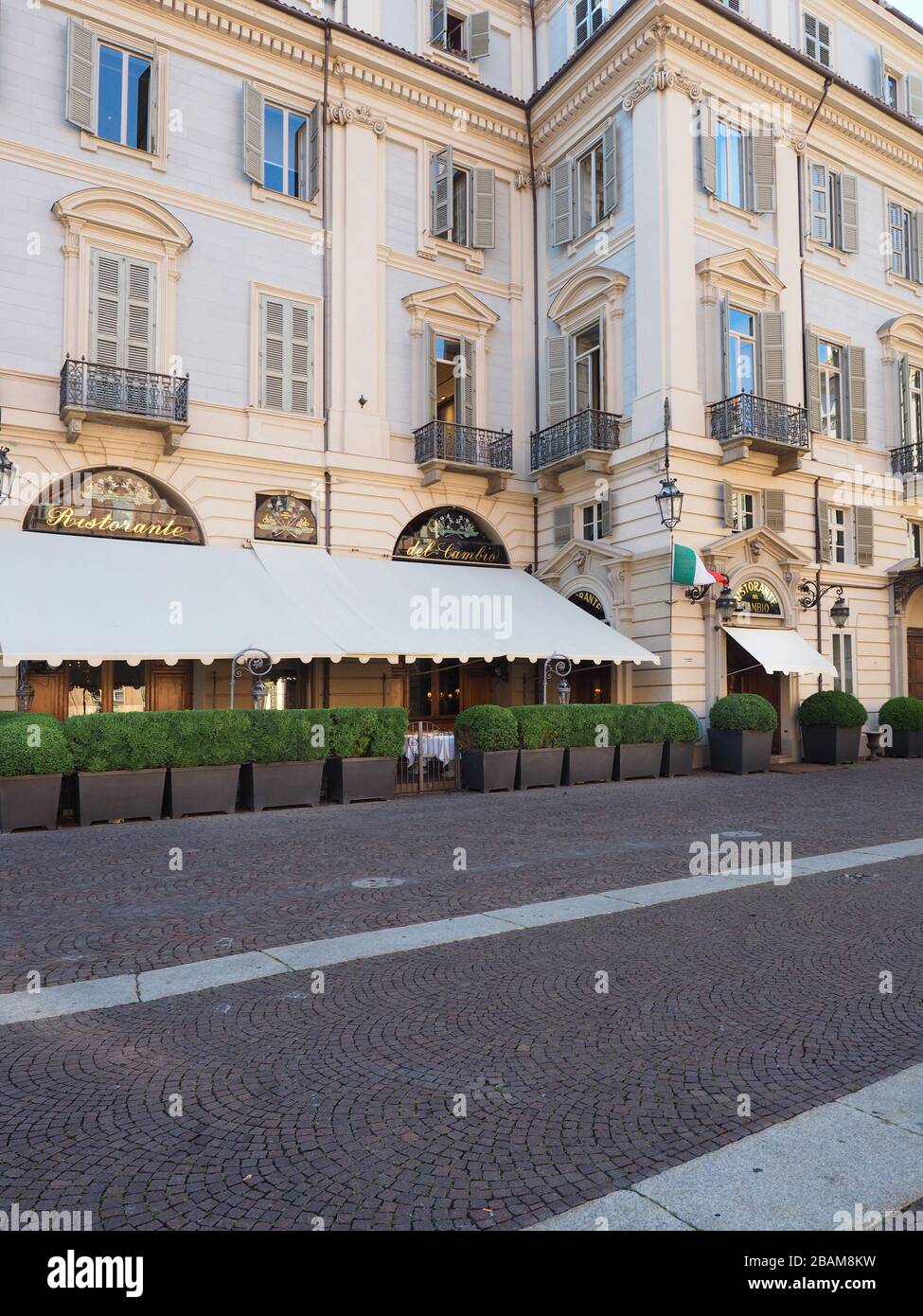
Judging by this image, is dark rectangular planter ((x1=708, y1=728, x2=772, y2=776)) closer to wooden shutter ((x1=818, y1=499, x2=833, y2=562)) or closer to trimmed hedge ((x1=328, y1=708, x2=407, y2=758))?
wooden shutter ((x1=818, y1=499, x2=833, y2=562))

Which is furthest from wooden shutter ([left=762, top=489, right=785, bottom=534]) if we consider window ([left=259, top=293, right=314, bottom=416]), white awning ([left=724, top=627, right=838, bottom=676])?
window ([left=259, top=293, right=314, bottom=416])

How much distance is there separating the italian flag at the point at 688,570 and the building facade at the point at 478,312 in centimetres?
39

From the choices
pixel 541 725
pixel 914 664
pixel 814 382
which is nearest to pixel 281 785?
pixel 541 725

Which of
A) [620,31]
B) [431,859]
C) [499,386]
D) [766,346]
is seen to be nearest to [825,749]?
[766,346]

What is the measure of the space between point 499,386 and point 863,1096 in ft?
63.8

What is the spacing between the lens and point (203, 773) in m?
11.9

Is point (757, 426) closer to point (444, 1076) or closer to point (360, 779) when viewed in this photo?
point (360, 779)

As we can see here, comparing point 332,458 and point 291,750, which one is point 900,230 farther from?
point 291,750

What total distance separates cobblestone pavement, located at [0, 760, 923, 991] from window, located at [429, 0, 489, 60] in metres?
18.0

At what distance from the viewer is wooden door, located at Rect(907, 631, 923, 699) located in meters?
22.6

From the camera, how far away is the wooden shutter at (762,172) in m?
19.8

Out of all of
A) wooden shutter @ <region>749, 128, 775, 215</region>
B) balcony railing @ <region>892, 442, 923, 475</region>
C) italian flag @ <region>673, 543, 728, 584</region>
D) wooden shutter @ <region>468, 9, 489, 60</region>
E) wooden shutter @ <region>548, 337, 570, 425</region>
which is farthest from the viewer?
balcony railing @ <region>892, 442, 923, 475</region>

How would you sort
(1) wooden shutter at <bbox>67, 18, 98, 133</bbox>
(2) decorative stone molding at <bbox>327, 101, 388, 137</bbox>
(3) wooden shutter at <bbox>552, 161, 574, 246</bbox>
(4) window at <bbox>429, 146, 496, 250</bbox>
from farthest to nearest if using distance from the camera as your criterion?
(3) wooden shutter at <bbox>552, 161, 574, 246</bbox> → (4) window at <bbox>429, 146, 496, 250</bbox> → (2) decorative stone molding at <bbox>327, 101, 388, 137</bbox> → (1) wooden shutter at <bbox>67, 18, 98, 133</bbox>

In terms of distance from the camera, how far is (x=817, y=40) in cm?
2200
